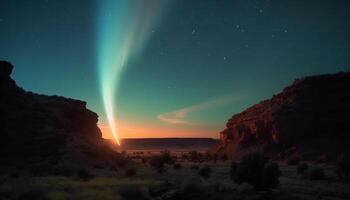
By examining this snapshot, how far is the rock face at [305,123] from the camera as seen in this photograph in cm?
6900

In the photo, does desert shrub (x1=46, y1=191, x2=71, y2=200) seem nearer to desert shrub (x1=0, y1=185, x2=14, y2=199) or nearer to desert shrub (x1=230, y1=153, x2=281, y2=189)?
desert shrub (x1=0, y1=185, x2=14, y2=199)

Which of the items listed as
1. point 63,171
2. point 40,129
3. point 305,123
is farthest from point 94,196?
point 305,123

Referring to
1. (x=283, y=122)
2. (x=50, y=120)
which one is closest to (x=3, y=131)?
(x=50, y=120)

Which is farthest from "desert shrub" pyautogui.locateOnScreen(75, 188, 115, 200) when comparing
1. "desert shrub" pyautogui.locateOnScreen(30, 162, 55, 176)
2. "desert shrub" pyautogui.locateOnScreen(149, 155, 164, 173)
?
"desert shrub" pyautogui.locateOnScreen(149, 155, 164, 173)

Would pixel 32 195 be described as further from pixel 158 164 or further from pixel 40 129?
pixel 40 129

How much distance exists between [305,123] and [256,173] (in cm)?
4832

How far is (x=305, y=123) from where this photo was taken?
72.4 meters

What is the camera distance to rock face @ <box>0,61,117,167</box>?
50.9m

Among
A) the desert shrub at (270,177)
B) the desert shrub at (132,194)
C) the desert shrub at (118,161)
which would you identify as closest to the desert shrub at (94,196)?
the desert shrub at (132,194)

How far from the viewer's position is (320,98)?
251 ft

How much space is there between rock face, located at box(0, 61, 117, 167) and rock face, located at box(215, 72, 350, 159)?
102ft

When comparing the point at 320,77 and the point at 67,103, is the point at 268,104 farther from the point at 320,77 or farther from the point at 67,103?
the point at 67,103

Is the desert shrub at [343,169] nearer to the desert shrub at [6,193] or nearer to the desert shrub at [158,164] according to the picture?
the desert shrub at [158,164]

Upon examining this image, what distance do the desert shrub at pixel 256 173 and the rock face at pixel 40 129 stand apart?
2832cm
